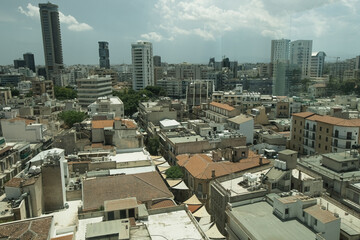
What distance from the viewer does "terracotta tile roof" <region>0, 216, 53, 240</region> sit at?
53.1 ft

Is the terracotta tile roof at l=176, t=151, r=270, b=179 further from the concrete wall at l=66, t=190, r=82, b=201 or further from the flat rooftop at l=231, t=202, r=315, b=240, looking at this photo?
the concrete wall at l=66, t=190, r=82, b=201

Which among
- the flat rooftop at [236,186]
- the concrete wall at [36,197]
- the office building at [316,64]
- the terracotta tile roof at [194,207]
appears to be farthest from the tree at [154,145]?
the office building at [316,64]

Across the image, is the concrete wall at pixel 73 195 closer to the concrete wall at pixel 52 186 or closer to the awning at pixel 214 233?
the concrete wall at pixel 52 186

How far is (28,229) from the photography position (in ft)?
54.4

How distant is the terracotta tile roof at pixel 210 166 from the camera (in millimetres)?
29891

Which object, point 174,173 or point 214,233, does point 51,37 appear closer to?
→ point 174,173

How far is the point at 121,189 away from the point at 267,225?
12.4 metres

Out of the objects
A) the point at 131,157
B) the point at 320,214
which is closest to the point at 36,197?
the point at 131,157

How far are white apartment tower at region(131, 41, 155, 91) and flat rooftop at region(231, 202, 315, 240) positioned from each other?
104418 mm

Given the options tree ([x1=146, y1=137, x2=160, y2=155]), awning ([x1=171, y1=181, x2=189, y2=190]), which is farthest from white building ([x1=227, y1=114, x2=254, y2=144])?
awning ([x1=171, y1=181, x2=189, y2=190])

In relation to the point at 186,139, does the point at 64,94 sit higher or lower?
higher

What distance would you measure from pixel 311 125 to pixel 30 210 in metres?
37.4

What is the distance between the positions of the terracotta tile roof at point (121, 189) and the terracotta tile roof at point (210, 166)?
5.03 meters

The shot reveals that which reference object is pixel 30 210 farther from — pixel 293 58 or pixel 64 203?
pixel 293 58
